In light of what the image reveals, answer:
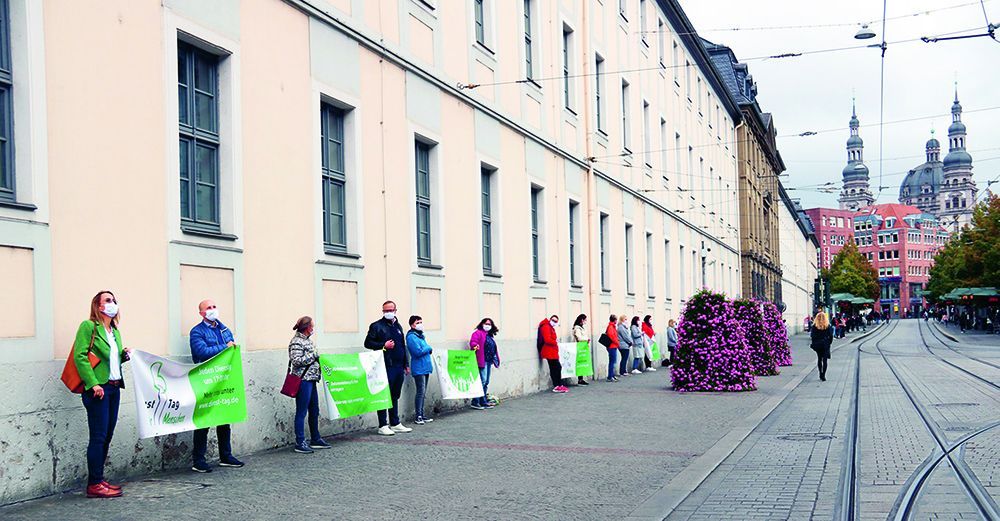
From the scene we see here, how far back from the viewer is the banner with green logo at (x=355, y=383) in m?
12.5

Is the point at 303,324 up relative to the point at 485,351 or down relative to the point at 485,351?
up

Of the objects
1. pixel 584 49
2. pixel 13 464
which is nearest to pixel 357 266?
pixel 13 464

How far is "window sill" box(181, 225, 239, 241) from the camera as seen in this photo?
1081 cm

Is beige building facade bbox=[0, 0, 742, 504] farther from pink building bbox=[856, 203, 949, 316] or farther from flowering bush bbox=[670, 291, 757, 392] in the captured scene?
pink building bbox=[856, 203, 949, 316]

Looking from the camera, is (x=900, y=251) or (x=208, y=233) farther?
(x=900, y=251)

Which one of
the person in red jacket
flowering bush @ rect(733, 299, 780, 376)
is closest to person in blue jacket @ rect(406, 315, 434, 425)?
the person in red jacket

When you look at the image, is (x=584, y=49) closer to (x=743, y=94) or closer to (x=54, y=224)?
(x=54, y=224)

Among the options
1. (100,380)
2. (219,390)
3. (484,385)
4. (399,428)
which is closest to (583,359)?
(484,385)

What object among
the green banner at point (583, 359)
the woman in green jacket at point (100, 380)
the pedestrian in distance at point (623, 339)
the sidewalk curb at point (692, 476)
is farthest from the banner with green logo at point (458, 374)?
the pedestrian in distance at point (623, 339)

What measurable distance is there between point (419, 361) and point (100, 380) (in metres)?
6.56

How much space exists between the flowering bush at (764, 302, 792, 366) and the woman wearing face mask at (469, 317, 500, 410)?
36.2 ft

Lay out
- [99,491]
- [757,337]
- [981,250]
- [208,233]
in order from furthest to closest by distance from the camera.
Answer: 1. [981,250]
2. [757,337]
3. [208,233]
4. [99,491]

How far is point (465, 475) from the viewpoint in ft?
32.9

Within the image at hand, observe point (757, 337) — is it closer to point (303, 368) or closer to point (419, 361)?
point (419, 361)
